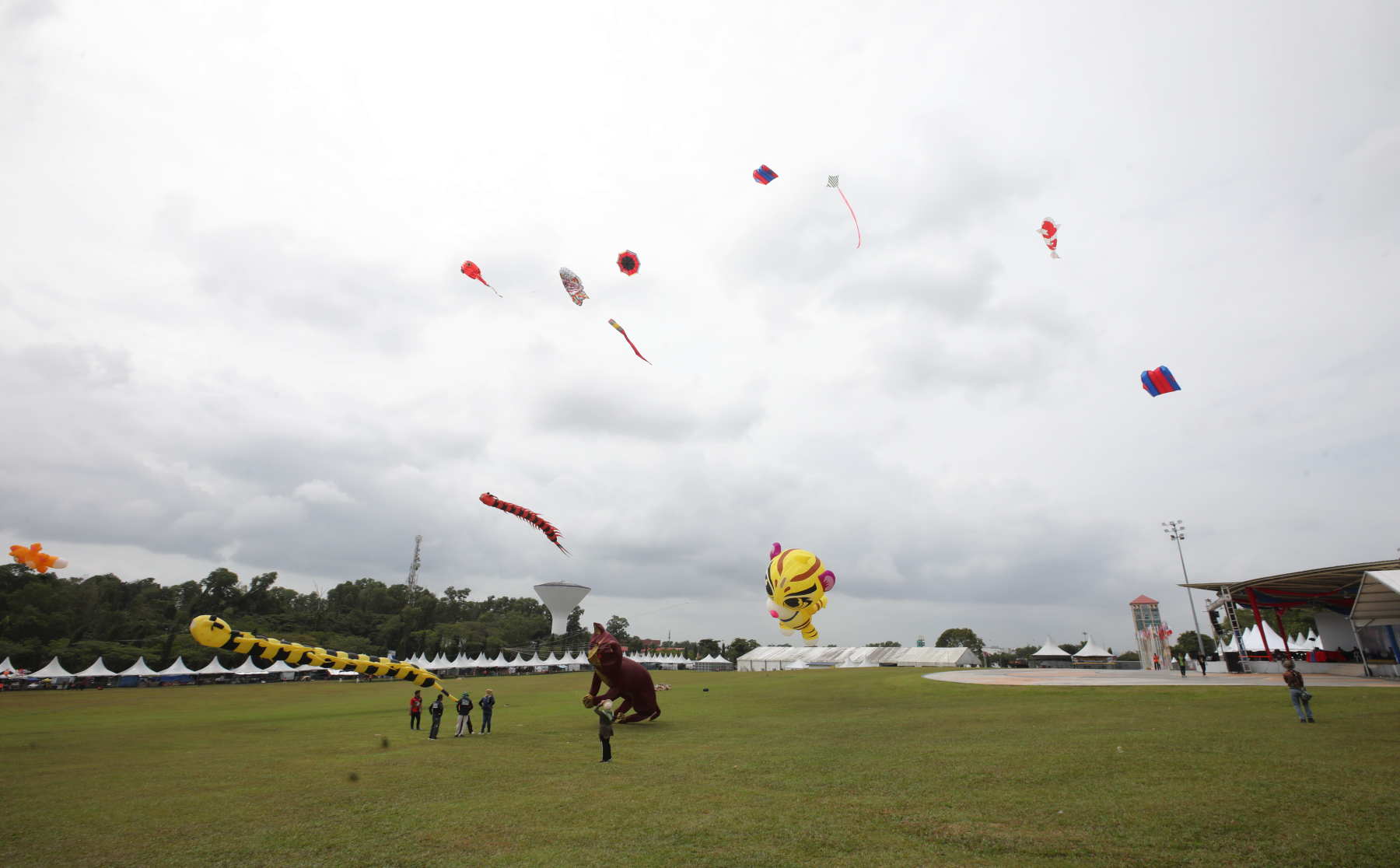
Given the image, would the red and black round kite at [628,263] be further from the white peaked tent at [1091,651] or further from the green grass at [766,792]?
the white peaked tent at [1091,651]

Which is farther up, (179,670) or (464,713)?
(464,713)

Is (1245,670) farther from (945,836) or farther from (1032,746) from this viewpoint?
(945,836)

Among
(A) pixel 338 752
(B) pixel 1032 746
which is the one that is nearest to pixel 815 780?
(B) pixel 1032 746

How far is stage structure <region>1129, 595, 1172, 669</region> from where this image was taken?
162 ft

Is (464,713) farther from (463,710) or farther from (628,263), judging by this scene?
(628,263)

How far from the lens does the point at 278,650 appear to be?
19.6 m

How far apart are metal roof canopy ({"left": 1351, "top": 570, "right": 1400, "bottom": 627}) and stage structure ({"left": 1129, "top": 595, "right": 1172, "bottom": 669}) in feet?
66.9

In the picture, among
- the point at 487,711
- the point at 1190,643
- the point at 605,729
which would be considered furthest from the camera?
the point at 1190,643

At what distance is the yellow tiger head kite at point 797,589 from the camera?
24453 mm

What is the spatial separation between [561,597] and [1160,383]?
185ft

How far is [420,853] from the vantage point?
336 inches

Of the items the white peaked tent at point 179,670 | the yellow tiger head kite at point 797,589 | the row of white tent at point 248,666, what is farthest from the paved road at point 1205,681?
the white peaked tent at point 179,670

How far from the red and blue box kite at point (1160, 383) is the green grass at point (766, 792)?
10.2 metres

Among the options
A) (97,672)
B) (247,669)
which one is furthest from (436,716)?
(97,672)
